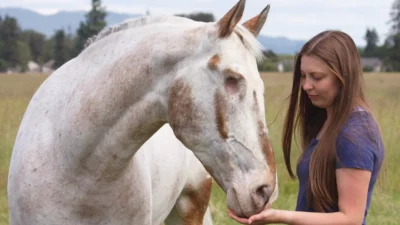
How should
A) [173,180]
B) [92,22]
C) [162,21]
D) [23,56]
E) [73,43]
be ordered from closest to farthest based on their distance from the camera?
[162,21], [173,180], [92,22], [73,43], [23,56]

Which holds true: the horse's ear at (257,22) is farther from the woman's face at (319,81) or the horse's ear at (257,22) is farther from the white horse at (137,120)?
the woman's face at (319,81)

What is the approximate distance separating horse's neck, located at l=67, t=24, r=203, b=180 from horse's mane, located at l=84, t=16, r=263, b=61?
0.46 feet

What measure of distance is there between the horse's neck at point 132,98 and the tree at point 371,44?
65936 millimetres

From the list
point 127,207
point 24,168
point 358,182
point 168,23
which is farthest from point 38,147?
point 358,182

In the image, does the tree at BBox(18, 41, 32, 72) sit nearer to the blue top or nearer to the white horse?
the white horse

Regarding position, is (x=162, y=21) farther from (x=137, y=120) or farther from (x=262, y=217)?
(x=262, y=217)

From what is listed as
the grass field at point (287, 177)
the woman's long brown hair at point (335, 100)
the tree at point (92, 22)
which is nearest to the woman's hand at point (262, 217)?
the woman's long brown hair at point (335, 100)

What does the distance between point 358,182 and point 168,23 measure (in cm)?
105

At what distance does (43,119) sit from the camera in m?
3.33

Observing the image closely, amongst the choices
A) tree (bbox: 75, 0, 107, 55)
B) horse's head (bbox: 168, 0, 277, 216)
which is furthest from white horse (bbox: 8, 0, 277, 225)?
tree (bbox: 75, 0, 107, 55)

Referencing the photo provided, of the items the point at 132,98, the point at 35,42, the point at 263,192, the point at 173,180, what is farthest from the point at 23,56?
the point at 263,192

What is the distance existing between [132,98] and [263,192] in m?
0.71

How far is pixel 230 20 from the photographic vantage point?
2.71m

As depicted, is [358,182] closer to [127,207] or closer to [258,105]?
[258,105]
